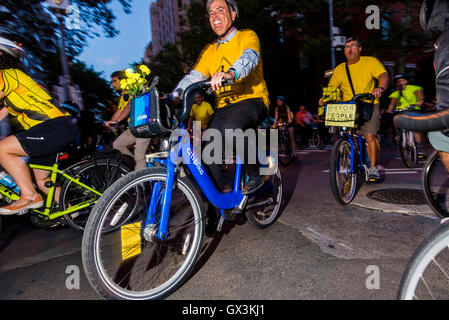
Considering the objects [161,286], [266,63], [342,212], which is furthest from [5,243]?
[266,63]

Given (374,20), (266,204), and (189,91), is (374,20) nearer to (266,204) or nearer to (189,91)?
(266,204)

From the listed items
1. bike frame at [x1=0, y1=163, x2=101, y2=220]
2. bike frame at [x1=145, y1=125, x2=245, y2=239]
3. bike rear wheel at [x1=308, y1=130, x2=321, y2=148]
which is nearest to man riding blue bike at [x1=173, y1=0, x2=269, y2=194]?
bike frame at [x1=145, y1=125, x2=245, y2=239]

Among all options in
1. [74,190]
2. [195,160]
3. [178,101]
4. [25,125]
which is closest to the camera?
[178,101]

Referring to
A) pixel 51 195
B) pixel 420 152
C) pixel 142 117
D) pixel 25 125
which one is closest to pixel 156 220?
pixel 142 117

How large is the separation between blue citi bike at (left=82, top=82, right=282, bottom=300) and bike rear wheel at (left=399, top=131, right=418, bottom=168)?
5375mm

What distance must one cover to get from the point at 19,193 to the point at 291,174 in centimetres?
475

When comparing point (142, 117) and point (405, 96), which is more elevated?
point (405, 96)

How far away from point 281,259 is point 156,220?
1064 mm

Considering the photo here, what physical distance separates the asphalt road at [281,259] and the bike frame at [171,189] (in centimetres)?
46

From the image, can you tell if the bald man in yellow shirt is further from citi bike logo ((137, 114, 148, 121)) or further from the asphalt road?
citi bike logo ((137, 114, 148, 121))

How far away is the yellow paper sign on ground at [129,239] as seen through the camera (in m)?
2.03

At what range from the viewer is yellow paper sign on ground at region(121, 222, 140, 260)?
2029 mm

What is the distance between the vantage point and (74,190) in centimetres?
335
